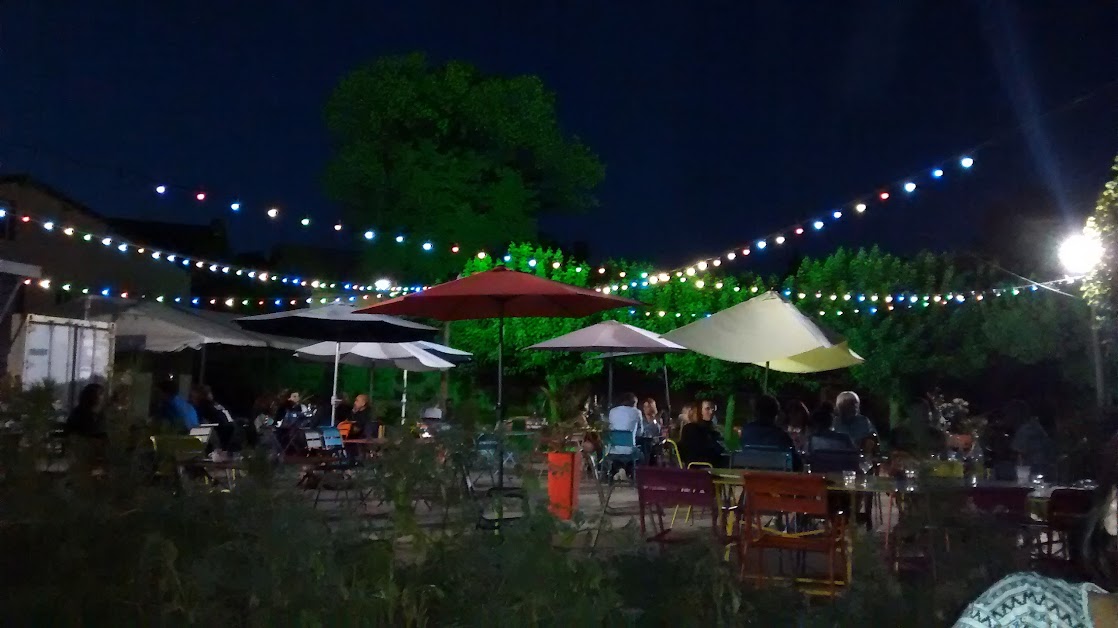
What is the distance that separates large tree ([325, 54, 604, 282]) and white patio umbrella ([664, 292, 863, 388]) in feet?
54.0

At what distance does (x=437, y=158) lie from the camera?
24.0 metres

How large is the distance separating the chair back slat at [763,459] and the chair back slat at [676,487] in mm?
923

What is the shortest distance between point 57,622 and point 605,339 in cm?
694

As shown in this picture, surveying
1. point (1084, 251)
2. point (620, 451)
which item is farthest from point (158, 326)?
point (1084, 251)

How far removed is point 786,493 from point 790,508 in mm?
82

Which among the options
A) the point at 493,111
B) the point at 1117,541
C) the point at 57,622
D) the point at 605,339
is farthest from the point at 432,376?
the point at 1117,541

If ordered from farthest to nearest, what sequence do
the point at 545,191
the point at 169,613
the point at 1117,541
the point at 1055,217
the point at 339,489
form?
the point at 545,191 → the point at 1055,217 → the point at 339,489 → the point at 169,613 → the point at 1117,541

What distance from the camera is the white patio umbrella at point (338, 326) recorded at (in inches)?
321

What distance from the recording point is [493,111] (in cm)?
2441

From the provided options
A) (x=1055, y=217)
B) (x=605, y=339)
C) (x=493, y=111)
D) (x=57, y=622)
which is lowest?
(x=57, y=622)

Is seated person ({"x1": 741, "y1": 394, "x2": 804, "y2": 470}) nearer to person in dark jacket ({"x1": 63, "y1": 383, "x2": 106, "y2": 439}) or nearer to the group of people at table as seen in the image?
the group of people at table

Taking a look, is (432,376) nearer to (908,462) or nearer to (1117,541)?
(908,462)

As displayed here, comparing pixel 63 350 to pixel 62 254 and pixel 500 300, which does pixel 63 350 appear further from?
pixel 500 300

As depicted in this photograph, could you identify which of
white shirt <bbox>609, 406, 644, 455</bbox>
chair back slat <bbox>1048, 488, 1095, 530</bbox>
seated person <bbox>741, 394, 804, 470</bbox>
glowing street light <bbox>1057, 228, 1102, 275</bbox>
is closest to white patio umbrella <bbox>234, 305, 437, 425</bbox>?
seated person <bbox>741, 394, 804, 470</bbox>
